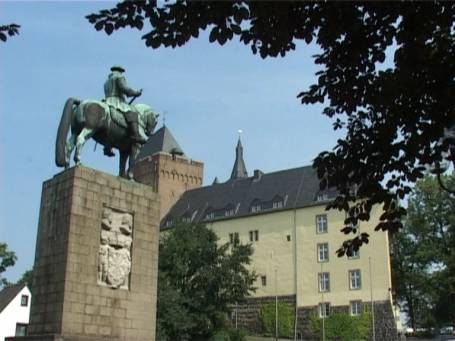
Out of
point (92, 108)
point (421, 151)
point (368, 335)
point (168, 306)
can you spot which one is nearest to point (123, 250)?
point (92, 108)

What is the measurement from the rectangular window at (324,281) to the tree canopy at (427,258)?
650 centimetres

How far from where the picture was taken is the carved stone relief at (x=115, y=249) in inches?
605

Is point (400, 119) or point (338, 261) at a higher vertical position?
point (338, 261)

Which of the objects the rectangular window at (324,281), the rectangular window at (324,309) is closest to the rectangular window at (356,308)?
the rectangular window at (324,309)

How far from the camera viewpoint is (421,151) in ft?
27.6

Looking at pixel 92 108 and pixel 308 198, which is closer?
pixel 92 108

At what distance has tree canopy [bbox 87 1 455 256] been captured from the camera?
24.1 ft

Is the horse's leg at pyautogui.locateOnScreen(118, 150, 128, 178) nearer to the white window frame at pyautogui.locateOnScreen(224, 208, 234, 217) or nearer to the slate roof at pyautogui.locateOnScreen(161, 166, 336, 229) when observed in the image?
the slate roof at pyautogui.locateOnScreen(161, 166, 336, 229)

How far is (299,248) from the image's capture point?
58594 millimetres

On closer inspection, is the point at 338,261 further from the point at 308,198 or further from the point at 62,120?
the point at 62,120

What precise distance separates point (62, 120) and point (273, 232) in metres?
45.5

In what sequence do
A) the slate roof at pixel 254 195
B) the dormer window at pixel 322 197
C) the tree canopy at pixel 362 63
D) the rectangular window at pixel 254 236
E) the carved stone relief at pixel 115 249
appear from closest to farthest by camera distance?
the tree canopy at pixel 362 63, the carved stone relief at pixel 115 249, the dormer window at pixel 322 197, the slate roof at pixel 254 195, the rectangular window at pixel 254 236

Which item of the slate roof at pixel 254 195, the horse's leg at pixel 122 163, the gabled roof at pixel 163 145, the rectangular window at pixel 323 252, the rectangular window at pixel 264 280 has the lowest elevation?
the horse's leg at pixel 122 163

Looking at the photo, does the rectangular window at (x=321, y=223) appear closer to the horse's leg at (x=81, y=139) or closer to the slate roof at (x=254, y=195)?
the slate roof at (x=254, y=195)
